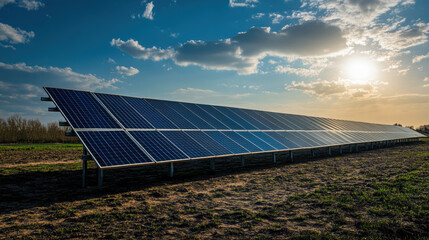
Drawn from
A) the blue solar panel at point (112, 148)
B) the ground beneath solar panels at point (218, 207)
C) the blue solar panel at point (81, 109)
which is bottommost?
the ground beneath solar panels at point (218, 207)

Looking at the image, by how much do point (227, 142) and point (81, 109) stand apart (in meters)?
8.71

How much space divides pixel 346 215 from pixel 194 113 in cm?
1310

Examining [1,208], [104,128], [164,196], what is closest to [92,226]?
[164,196]

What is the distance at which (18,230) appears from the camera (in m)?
6.47

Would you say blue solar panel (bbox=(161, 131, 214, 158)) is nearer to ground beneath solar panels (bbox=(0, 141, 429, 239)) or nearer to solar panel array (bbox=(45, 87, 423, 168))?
solar panel array (bbox=(45, 87, 423, 168))

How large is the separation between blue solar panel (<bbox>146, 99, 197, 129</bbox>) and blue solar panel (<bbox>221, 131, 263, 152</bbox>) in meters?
2.79

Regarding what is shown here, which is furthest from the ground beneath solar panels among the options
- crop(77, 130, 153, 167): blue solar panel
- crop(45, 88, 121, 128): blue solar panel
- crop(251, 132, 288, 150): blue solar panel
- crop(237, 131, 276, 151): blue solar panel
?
crop(251, 132, 288, 150): blue solar panel

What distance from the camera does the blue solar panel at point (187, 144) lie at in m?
12.9

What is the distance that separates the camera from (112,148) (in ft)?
34.8

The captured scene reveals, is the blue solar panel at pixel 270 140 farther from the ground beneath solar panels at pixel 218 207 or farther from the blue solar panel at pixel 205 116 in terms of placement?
the ground beneath solar panels at pixel 218 207

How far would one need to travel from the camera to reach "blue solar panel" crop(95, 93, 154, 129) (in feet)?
43.2

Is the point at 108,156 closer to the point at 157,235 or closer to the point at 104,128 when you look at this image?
the point at 104,128

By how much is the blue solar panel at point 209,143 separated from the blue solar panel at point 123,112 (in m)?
2.82

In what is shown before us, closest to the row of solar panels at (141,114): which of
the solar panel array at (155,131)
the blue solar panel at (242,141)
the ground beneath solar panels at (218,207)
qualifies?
the solar panel array at (155,131)
